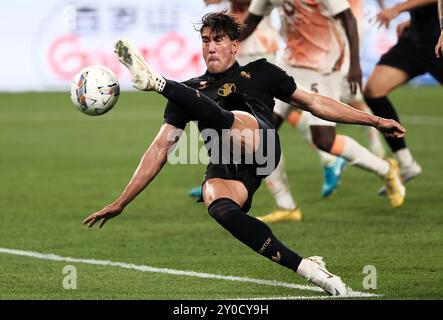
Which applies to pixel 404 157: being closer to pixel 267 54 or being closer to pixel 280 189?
pixel 280 189

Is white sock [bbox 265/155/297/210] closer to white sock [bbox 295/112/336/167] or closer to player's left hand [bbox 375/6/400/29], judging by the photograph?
white sock [bbox 295/112/336/167]

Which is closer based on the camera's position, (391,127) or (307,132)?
(391,127)

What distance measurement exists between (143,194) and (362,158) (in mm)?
2758

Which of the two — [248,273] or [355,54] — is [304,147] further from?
[248,273]

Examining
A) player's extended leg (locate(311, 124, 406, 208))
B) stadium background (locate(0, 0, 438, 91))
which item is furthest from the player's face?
stadium background (locate(0, 0, 438, 91))

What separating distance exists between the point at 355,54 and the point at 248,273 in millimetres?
2723

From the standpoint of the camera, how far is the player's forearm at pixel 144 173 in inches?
272

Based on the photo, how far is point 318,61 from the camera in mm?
10656

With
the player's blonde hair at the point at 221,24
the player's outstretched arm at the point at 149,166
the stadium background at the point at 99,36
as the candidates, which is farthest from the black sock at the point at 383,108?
the stadium background at the point at 99,36

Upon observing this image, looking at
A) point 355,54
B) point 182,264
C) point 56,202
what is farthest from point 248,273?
point 56,202

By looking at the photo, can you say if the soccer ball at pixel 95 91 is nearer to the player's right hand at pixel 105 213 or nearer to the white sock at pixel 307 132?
the player's right hand at pixel 105 213

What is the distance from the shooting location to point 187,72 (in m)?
23.2

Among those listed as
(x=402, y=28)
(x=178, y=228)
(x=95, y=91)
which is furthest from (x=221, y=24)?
(x=402, y=28)

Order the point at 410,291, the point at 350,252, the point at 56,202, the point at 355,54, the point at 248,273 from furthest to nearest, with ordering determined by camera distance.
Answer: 1. the point at 56,202
2. the point at 355,54
3. the point at 350,252
4. the point at 248,273
5. the point at 410,291
